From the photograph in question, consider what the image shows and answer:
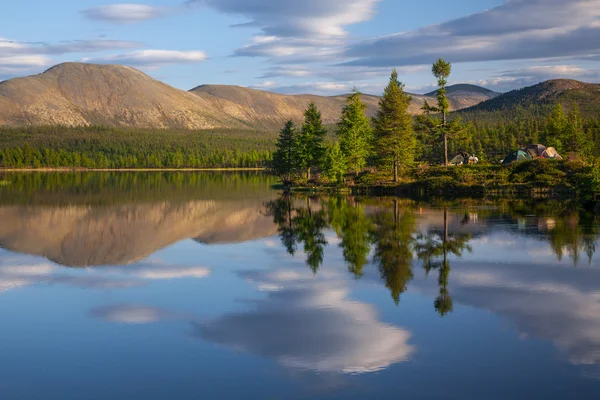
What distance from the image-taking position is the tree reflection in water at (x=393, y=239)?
92.5 ft

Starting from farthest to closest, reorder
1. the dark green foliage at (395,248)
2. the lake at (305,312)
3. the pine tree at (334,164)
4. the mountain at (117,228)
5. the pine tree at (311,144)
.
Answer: the pine tree at (311,144), the pine tree at (334,164), the mountain at (117,228), the dark green foliage at (395,248), the lake at (305,312)

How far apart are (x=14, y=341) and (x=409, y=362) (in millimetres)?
10824

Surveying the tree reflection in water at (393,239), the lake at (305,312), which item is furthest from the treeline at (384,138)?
the lake at (305,312)

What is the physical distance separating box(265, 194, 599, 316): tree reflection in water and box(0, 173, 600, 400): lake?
0.17m

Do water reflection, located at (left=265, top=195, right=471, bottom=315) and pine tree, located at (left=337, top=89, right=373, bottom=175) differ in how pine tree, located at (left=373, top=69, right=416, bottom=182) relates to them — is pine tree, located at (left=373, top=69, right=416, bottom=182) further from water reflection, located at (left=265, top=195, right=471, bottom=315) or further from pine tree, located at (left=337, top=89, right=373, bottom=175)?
water reflection, located at (left=265, top=195, right=471, bottom=315)

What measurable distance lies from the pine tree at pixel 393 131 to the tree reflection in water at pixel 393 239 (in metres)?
24.1

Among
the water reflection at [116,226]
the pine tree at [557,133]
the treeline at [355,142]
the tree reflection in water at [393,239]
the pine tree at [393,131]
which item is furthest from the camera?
the pine tree at [557,133]

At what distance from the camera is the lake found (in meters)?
15.2

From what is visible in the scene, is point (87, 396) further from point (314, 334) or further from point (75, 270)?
point (75, 270)

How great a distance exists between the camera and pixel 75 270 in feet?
99.3

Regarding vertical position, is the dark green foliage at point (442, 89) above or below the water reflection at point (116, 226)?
above

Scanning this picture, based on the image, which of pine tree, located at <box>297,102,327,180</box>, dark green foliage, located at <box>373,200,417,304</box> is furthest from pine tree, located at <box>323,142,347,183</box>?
dark green foliage, located at <box>373,200,417,304</box>

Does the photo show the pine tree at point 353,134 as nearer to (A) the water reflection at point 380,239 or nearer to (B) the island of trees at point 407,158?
(B) the island of trees at point 407,158

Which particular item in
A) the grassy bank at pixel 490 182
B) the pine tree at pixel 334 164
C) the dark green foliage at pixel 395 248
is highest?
the pine tree at pixel 334 164
